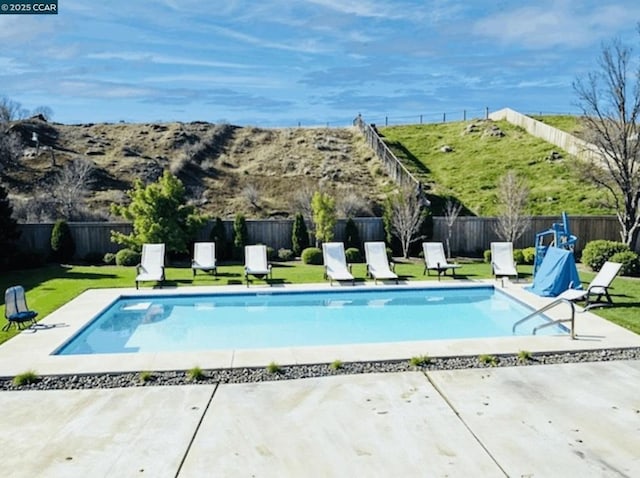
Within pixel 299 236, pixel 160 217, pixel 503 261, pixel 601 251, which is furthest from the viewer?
pixel 299 236

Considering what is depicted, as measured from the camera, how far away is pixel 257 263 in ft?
48.2

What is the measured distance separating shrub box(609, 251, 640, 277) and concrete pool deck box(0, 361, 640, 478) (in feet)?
28.1

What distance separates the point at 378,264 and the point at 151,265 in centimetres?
667

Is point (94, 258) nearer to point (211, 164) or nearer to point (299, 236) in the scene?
point (299, 236)

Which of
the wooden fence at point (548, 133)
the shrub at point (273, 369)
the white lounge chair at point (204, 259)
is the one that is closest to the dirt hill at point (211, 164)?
the white lounge chair at point (204, 259)

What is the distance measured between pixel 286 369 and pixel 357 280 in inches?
Result: 291

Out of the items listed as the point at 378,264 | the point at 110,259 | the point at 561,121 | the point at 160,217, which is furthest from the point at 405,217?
the point at 561,121

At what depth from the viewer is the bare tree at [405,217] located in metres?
18.7

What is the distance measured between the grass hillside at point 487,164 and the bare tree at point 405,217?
791 cm

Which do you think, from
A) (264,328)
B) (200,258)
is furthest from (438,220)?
(264,328)

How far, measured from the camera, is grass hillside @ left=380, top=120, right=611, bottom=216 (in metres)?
26.5

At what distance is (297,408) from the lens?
574 cm

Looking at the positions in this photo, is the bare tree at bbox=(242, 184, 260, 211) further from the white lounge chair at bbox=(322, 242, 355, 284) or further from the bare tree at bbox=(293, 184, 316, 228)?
the white lounge chair at bbox=(322, 242, 355, 284)

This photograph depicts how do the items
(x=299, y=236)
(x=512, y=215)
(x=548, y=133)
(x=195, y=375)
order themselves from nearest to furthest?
1. (x=195, y=375)
2. (x=512, y=215)
3. (x=299, y=236)
4. (x=548, y=133)
